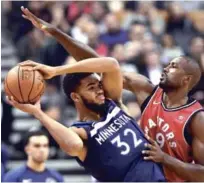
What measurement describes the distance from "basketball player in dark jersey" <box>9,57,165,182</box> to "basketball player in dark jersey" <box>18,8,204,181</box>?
13cm

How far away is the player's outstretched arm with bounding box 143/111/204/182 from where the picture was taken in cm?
494

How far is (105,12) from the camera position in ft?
35.7

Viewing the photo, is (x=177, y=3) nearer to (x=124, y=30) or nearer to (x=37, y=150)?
(x=124, y=30)

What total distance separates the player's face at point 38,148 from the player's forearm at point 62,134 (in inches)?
112

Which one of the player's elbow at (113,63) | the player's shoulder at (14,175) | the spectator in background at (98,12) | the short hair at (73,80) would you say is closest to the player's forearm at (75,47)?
the short hair at (73,80)

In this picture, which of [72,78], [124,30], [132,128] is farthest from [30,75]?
[124,30]

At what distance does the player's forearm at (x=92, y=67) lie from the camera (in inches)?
183

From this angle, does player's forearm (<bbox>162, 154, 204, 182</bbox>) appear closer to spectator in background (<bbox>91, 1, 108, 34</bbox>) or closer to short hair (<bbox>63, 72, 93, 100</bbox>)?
short hair (<bbox>63, 72, 93, 100</bbox>)

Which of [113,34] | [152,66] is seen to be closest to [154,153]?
[152,66]

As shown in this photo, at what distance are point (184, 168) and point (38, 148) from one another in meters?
2.88

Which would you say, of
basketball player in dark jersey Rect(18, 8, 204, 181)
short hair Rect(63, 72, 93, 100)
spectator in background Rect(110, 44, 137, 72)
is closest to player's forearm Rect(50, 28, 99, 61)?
basketball player in dark jersey Rect(18, 8, 204, 181)

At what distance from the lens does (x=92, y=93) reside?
16.4ft

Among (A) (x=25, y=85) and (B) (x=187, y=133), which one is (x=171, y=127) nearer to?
(B) (x=187, y=133)

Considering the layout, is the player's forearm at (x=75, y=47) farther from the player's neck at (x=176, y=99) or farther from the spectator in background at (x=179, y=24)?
the spectator in background at (x=179, y=24)
